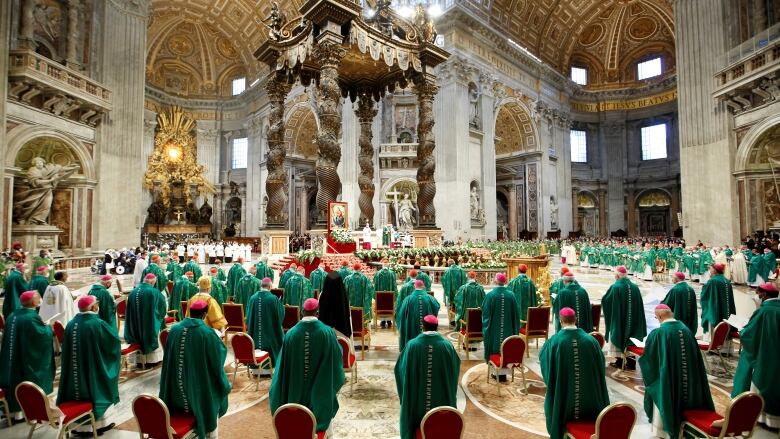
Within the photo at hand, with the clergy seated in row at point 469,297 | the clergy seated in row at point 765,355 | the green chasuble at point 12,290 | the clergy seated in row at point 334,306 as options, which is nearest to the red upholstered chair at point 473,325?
the clergy seated in row at point 469,297

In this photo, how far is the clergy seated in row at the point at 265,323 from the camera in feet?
16.2

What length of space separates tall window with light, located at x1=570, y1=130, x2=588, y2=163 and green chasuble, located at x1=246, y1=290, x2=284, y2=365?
111 feet

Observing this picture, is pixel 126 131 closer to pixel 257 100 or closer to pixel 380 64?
pixel 380 64

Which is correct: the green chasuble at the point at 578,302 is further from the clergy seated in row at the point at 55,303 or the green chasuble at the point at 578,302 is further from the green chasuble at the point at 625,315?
the clergy seated in row at the point at 55,303

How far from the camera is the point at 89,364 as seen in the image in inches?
134

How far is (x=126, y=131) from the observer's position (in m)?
16.5

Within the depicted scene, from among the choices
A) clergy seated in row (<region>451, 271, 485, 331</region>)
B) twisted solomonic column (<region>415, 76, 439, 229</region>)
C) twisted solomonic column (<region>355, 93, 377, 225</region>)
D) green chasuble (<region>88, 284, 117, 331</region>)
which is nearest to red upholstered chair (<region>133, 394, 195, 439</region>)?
green chasuble (<region>88, 284, 117, 331</region>)

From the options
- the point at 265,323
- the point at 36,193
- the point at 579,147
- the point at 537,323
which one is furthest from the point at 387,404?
the point at 579,147

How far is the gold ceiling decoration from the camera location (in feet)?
91.8

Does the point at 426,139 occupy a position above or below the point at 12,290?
above

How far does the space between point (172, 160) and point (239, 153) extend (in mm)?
4941

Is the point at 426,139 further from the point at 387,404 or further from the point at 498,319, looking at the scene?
the point at 387,404

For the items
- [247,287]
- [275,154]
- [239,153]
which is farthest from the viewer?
[239,153]

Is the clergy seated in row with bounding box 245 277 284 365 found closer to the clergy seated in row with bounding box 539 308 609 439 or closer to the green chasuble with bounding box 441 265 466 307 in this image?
the clergy seated in row with bounding box 539 308 609 439
